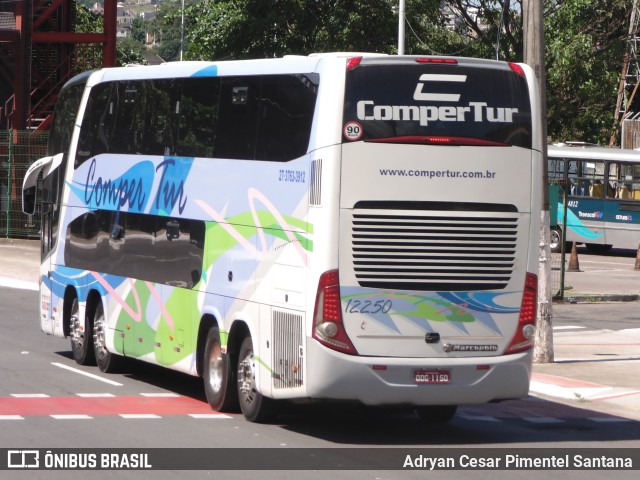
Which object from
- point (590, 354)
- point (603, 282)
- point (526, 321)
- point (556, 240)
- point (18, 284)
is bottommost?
point (590, 354)

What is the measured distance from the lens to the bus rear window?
12.0 meters

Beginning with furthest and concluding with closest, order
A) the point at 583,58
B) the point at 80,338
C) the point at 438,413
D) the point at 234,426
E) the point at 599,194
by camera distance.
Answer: the point at 583,58 → the point at 599,194 → the point at 80,338 → the point at 438,413 → the point at 234,426

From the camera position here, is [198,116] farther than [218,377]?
Yes

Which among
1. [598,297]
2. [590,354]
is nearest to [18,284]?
[598,297]

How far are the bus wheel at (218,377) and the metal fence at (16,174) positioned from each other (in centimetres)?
2414

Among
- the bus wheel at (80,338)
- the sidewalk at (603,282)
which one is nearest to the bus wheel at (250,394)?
the bus wheel at (80,338)

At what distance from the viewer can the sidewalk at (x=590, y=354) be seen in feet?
52.7

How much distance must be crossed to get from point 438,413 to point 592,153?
30.4 metres

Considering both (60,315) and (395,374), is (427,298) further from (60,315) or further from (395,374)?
(60,315)

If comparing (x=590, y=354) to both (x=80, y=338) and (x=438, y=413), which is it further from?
(x=80, y=338)

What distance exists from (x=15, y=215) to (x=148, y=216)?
23.5 m

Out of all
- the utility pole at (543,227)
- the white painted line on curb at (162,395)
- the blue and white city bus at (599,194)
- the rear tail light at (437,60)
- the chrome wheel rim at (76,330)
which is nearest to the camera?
the rear tail light at (437,60)

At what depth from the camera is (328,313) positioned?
39.0 feet

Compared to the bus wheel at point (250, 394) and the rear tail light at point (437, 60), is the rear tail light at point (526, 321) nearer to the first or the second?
the rear tail light at point (437, 60)
